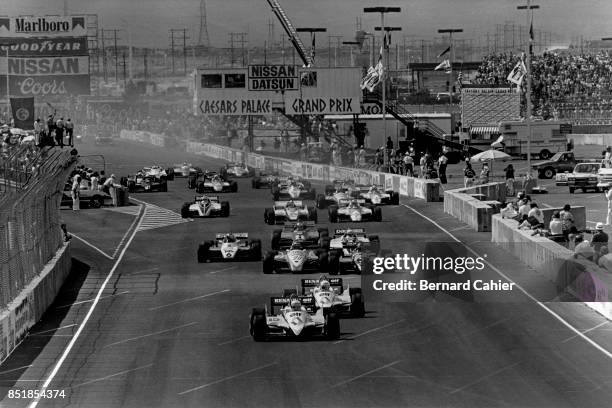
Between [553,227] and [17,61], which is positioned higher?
[17,61]

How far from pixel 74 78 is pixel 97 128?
250 feet

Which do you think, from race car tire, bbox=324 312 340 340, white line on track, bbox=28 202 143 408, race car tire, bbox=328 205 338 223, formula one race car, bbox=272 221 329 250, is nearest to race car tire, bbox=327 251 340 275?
formula one race car, bbox=272 221 329 250

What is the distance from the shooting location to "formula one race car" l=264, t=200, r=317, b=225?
46500 mm

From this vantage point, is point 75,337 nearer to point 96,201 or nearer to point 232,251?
point 232,251

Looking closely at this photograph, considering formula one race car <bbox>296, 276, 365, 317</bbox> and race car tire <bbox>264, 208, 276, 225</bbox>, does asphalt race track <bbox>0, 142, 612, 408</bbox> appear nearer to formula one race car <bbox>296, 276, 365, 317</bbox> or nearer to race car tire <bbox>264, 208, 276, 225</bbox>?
formula one race car <bbox>296, 276, 365, 317</bbox>

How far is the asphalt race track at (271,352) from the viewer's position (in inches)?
837

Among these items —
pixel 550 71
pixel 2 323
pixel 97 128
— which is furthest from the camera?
pixel 97 128

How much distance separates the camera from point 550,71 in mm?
104875

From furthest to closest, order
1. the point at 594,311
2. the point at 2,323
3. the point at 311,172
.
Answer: the point at 311,172, the point at 594,311, the point at 2,323

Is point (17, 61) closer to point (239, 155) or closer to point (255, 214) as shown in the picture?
point (255, 214)

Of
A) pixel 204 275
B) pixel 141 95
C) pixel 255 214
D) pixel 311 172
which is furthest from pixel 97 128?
pixel 204 275

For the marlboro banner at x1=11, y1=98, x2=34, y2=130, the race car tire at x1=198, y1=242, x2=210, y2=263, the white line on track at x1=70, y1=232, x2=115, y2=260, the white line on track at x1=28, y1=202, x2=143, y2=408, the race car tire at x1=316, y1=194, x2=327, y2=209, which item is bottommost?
the white line on track at x1=28, y1=202, x2=143, y2=408

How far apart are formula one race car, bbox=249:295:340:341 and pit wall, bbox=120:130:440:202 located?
29.5 metres

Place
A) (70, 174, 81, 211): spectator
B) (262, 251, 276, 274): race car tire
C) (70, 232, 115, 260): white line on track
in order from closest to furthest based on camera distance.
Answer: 1. (262, 251, 276, 274): race car tire
2. (70, 232, 115, 260): white line on track
3. (70, 174, 81, 211): spectator
